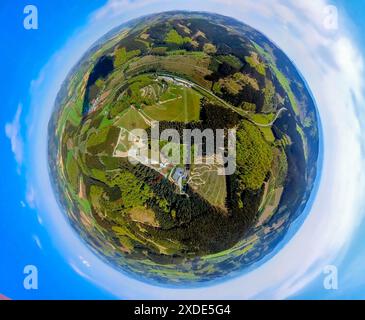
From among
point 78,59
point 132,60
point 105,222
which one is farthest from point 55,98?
point 105,222

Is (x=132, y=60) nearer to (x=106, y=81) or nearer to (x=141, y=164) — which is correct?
(x=106, y=81)

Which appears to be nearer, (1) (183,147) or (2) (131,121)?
(2) (131,121)

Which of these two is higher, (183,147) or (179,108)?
(179,108)
